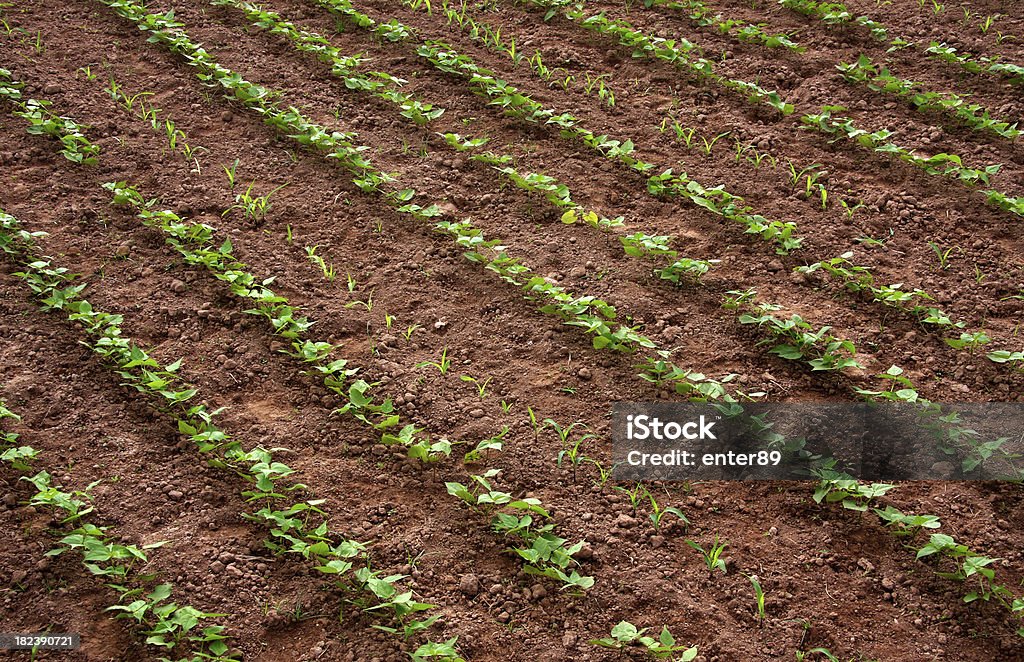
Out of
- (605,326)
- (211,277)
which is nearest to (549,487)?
(605,326)

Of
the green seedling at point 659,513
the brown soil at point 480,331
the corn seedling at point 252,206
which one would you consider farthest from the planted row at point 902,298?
the corn seedling at point 252,206

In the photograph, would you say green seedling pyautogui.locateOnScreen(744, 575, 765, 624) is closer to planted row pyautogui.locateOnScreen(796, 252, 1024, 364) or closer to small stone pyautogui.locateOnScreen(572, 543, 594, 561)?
small stone pyautogui.locateOnScreen(572, 543, 594, 561)

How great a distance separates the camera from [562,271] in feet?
14.9

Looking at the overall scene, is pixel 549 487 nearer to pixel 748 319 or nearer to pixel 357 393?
pixel 357 393

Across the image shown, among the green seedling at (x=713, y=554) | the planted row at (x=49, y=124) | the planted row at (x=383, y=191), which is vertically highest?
the planted row at (x=383, y=191)

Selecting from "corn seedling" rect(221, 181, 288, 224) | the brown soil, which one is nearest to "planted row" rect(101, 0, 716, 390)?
the brown soil

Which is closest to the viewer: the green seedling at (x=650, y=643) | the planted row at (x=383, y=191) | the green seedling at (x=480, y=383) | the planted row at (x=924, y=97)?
the green seedling at (x=650, y=643)

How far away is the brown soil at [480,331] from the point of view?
334 cm

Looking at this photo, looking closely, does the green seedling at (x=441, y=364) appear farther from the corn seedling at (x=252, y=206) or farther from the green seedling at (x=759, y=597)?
the green seedling at (x=759, y=597)

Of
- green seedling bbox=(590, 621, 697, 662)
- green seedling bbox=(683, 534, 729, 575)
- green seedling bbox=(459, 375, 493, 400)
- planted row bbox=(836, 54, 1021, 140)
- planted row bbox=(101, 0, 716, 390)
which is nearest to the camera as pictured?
green seedling bbox=(590, 621, 697, 662)

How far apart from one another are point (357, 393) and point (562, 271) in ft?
3.84

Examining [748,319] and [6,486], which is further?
[748,319]

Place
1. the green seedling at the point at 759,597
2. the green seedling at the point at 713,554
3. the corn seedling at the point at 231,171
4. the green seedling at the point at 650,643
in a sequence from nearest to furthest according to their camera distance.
Result: the green seedling at the point at 650,643 < the green seedling at the point at 759,597 < the green seedling at the point at 713,554 < the corn seedling at the point at 231,171

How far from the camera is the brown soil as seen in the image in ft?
10.9
